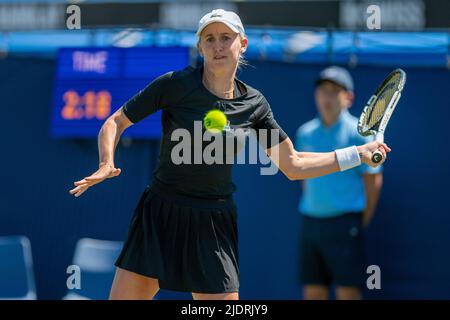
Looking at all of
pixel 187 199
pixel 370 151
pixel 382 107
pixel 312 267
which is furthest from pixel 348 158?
pixel 312 267

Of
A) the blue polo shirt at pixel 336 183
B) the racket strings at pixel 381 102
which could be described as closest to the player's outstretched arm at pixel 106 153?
the racket strings at pixel 381 102

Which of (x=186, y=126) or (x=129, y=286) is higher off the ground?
(x=186, y=126)

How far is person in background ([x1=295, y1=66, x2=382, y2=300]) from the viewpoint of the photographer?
6.02m

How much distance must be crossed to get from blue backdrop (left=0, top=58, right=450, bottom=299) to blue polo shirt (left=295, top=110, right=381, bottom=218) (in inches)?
14.2

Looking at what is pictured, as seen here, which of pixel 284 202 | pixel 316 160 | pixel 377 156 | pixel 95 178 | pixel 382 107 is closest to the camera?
pixel 95 178

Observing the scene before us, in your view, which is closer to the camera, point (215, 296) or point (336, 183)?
point (215, 296)

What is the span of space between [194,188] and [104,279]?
8.86ft

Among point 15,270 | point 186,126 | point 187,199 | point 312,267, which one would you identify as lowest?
point 15,270

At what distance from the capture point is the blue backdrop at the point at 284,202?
20.7 feet

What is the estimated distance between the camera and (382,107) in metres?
4.41

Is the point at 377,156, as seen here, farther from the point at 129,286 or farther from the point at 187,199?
the point at 129,286

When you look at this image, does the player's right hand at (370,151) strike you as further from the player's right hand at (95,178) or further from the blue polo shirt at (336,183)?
the blue polo shirt at (336,183)

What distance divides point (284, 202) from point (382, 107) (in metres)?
2.15
